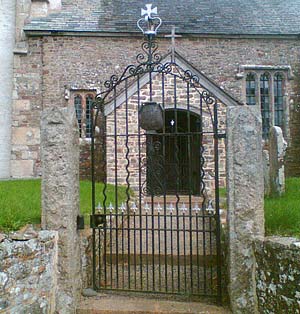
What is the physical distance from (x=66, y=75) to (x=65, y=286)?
12.0 m

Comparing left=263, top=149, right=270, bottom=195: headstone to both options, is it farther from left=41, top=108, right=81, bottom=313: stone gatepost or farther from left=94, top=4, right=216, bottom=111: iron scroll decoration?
left=41, top=108, right=81, bottom=313: stone gatepost

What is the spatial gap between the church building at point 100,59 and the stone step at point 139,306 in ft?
33.6

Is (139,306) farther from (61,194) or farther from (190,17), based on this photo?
(190,17)

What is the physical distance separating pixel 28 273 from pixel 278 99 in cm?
1414

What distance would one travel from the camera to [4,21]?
16.3 meters

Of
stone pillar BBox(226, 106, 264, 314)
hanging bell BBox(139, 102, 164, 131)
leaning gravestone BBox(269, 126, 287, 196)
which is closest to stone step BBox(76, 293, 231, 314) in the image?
stone pillar BBox(226, 106, 264, 314)

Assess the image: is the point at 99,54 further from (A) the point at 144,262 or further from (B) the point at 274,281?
(B) the point at 274,281

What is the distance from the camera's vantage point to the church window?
15.2 meters

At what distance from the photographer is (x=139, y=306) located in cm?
446

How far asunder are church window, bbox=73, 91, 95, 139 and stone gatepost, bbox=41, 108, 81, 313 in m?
10.7

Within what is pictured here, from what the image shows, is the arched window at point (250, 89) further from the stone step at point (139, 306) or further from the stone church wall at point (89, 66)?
the stone step at point (139, 306)

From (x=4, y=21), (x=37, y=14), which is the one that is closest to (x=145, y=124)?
(x=37, y=14)

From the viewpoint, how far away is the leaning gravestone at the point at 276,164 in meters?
7.93

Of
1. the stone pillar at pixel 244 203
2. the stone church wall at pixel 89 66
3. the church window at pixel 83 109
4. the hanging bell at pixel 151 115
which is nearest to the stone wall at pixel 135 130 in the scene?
the church window at pixel 83 109
